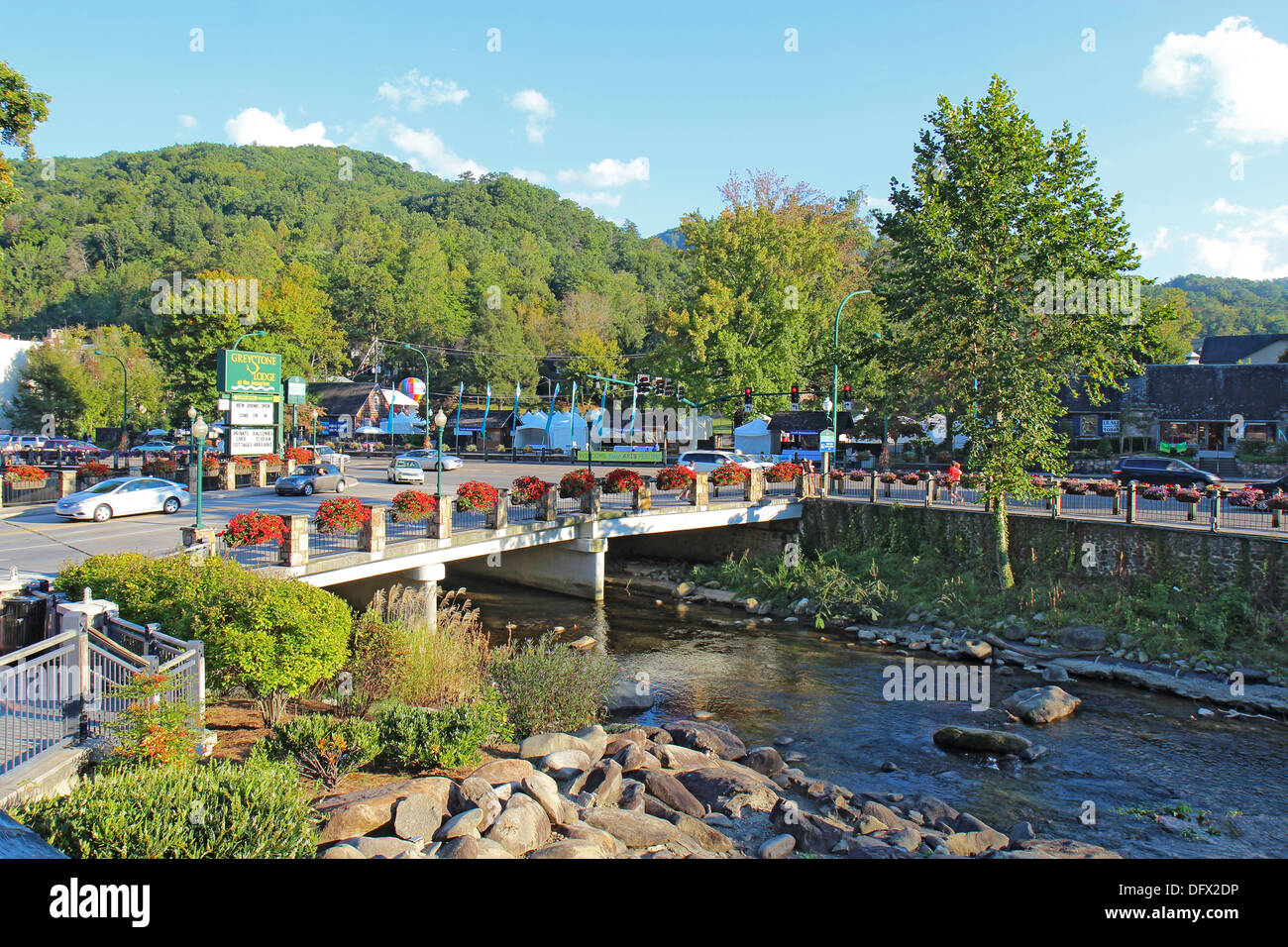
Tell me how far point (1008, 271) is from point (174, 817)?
2376 centimetres

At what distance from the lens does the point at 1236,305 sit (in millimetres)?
152625

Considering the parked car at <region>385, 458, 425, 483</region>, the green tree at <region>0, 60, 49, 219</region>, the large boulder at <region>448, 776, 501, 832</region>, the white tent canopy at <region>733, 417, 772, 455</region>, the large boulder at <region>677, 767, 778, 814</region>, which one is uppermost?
the green tree at <region>0, 60, 49, 219</region>

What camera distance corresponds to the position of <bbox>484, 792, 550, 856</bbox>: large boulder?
31.1 feet

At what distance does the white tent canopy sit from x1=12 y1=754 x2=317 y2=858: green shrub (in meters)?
52.3

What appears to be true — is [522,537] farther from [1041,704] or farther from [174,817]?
[174,817]

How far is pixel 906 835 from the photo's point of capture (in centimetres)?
1138

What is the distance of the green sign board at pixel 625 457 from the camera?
2502 inches

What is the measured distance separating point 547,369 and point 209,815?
96.4 meters

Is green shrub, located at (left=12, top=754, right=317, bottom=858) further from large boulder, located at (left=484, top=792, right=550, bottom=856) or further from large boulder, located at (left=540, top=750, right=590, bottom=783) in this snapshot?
large boulder, located at (left=540, top=750, right=590, bottom=783)

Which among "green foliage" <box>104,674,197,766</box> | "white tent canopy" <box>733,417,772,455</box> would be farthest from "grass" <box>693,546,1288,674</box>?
"white tent canopy" <box>733,417,772,455</box>

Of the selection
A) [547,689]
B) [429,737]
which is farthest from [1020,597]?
[429,737]

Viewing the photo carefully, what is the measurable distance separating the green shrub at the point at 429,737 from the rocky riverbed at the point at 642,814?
0.38 metres

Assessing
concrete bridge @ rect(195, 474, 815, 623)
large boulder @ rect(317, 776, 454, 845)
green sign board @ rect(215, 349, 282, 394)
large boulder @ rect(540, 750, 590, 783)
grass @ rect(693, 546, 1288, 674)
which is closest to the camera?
large boulder @ rect(317, 776, 454, 845)
